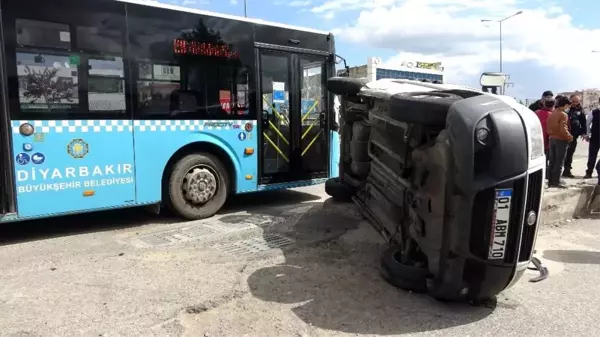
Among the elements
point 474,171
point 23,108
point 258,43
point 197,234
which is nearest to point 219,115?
point 258,43

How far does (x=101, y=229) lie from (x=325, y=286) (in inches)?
140

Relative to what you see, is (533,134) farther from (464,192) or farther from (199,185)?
(199,185)

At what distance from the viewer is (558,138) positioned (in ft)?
29.2

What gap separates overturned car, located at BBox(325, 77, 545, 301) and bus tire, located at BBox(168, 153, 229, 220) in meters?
3.30

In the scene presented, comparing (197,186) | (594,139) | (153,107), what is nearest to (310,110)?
(197,186)

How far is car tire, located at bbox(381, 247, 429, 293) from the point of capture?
3.95m

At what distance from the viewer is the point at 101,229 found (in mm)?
6363

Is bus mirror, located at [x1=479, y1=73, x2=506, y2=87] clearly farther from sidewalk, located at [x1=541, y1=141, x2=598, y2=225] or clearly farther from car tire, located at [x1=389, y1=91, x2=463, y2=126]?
car tire, located at [x1=389, y1=91, x2=463, y2=126]

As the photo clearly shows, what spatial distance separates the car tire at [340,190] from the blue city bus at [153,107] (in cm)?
87

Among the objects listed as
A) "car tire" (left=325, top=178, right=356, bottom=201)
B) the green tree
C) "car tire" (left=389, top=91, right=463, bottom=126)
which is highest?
the green tree

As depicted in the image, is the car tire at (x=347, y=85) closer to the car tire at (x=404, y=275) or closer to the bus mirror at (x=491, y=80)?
the bus mirror at (x=491, y=80)

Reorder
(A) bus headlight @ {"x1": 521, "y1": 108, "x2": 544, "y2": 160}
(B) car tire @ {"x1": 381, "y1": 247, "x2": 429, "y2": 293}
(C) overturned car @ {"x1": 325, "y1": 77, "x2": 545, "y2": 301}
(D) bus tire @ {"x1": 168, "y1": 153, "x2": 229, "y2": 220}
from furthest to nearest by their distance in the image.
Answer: (D) bus tire @ {"x1": 168, "y1": 153, "x2": 229, "y2": 220}, (B) car tire @ {"x1": 381, "y1": 247, "x2": 429, "y2": 293}, (A) bus headlight @ {"x1": 521, "y1": 108, "x2": 544, "y2": 160}, (C) overturned car @ {"x1": 325, "y1": 77, "x2": 545, "y2": 301}

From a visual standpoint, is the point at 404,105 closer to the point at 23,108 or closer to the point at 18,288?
the point at 18,288

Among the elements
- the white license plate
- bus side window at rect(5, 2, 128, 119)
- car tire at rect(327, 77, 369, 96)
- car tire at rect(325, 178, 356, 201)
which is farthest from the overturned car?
bus side window at rect(5, 2, 128, 119)
